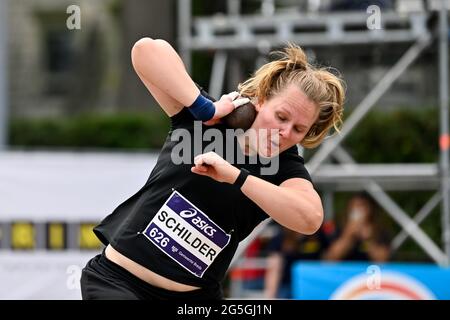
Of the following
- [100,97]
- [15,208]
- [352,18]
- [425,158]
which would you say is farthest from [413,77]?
[100,97]

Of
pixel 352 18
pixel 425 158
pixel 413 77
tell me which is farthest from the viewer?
pixel 413 77

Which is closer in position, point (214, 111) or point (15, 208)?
point (214, 111)

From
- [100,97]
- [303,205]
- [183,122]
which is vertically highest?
[183,122]

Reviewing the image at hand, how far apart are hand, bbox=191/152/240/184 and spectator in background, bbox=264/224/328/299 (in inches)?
215

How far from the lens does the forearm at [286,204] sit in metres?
3.23

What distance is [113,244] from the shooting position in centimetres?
356

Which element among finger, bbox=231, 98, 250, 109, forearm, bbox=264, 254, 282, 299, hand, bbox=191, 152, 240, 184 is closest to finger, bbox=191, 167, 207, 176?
hand, bbox=191, 152, 240, 184

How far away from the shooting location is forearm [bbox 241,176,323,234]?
127 inches

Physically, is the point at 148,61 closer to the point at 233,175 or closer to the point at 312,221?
the point at 233,175

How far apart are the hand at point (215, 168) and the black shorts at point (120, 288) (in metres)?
0.55

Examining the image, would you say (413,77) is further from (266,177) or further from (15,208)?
(266,177)
